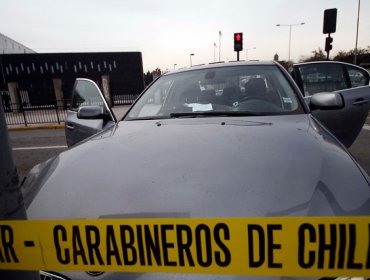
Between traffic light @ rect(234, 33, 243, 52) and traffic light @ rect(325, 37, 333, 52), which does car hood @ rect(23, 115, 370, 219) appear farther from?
traffic light @ rect(325, 37, 333, 52)

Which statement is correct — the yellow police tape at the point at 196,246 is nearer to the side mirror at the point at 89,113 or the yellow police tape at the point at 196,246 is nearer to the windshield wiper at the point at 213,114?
the windshield wiper at the point at 213,114

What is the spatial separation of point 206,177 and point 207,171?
48 mm

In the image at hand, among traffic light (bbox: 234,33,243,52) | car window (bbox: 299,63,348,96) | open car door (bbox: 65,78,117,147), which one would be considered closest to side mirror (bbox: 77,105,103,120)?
open car door (bbox: 65,78,117,147)

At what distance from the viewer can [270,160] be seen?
1.30m

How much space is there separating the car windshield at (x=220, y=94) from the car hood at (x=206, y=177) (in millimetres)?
412

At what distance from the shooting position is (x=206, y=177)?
3.94ft

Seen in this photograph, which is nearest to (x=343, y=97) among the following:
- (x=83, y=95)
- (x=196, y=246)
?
(x=196, y=246)

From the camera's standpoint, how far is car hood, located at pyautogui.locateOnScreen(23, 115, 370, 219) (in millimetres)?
1065

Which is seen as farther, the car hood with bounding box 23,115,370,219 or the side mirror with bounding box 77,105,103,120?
the side mirror with bounding box 77,105,103,120

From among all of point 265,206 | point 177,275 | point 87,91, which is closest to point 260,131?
point 265,206

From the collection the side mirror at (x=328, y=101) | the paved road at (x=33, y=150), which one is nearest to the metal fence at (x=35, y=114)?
the paved road at (x=33, y=150)

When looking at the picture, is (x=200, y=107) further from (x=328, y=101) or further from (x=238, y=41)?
(x=238, y=41)

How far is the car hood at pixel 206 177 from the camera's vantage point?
1065 millimetres

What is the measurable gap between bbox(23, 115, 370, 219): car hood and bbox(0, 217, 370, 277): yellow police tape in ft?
0.52
